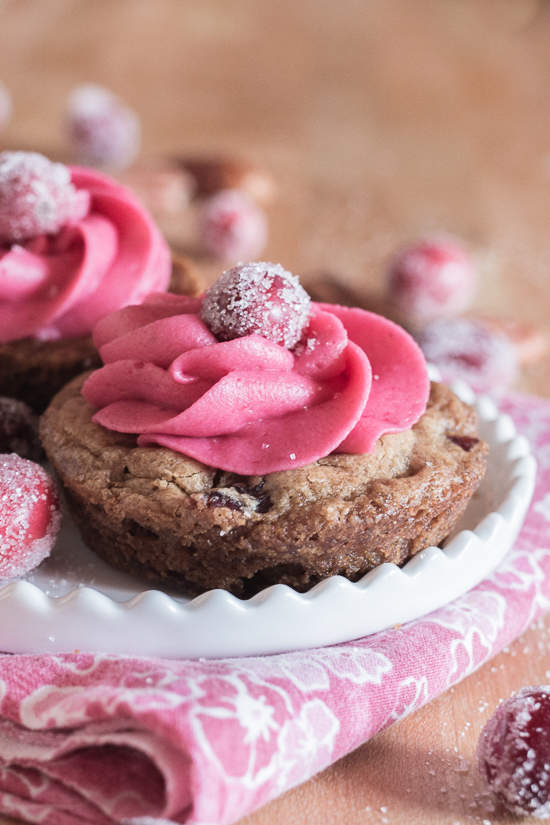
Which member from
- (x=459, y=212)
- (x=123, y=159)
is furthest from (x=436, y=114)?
(x=123, y=159)

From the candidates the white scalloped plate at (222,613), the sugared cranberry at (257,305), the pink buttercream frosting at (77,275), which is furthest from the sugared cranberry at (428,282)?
the white scalloped plate at (222,613)

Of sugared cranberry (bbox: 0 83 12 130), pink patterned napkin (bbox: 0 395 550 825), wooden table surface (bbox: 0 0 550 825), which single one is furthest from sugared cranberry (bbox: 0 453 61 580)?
sugared cranberry (bbox: 0 83 12 130)

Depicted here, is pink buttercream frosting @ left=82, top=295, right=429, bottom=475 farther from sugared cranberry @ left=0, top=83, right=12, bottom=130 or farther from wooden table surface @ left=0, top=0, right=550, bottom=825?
sugared cranberry @ left=0, top=83, right=12, bottom=130

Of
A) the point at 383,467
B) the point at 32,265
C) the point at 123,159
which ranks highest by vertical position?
the point at 383,467

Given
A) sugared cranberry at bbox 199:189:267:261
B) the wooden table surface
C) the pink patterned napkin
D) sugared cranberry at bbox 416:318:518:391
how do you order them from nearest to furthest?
the pink patterned napkin → sugared cranberry at bbox 416:318:518:391 → sugared cranberry at bbox 199:189:267:261 → the wooden table surface

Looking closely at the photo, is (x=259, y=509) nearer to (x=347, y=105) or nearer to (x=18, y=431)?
(x=18, y=431)

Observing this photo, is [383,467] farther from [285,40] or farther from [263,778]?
[285,40]

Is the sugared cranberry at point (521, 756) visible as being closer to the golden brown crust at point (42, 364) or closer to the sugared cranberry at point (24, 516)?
the sugared cranberry at point (24, 516)

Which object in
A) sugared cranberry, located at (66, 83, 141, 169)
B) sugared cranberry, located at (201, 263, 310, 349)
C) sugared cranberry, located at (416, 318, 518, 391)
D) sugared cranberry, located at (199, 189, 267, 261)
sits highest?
sugared cranberry, located at (201, 263, 310, 349)
